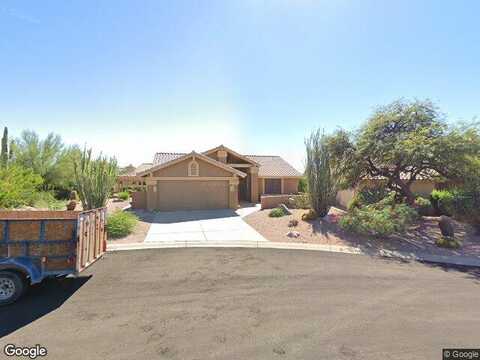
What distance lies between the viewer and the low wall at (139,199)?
59.7 ft

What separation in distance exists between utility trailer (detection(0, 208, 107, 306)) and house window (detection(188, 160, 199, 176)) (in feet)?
42.7

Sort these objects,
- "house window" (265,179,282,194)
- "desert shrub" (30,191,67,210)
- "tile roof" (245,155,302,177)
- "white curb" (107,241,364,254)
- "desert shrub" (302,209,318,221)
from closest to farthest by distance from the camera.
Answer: "white curb" (107,241,364,254)
"desert shrub" (302,209,318,221)
"desert shrub" (30,191,67,210)
"house window" (265,179,282,194)
"tile roof" (245,155,302,177)

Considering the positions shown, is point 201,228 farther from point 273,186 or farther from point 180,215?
point 273,186

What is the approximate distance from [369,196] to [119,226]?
13.5 m

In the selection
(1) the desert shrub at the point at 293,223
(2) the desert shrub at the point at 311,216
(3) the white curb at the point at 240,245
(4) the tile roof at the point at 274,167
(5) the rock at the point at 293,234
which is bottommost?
(3) the white curb at the point at 240,245

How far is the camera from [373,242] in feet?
32.8

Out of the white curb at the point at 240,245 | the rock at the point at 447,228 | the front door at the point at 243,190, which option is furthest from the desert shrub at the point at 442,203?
the front door at the point at 243,190

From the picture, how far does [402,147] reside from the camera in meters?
11.3

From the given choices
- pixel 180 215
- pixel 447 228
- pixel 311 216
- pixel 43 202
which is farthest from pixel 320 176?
pixel 43 202

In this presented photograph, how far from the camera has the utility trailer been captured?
472 centimetres

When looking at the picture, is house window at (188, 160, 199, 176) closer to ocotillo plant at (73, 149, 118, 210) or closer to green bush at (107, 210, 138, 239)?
ocotillo plant at (73, 149, 118, 210)

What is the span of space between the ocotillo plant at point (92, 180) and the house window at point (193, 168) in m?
6.22

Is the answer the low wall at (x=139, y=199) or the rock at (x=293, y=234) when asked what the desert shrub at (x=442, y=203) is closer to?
the rock at (x=293, y=234)

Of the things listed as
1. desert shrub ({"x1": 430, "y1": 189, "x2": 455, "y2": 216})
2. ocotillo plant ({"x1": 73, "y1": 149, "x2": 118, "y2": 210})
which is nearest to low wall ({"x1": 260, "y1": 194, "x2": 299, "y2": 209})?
desert shrub ({"x1": 430, "y1": 189, "x2": 455, "y2": 216})
